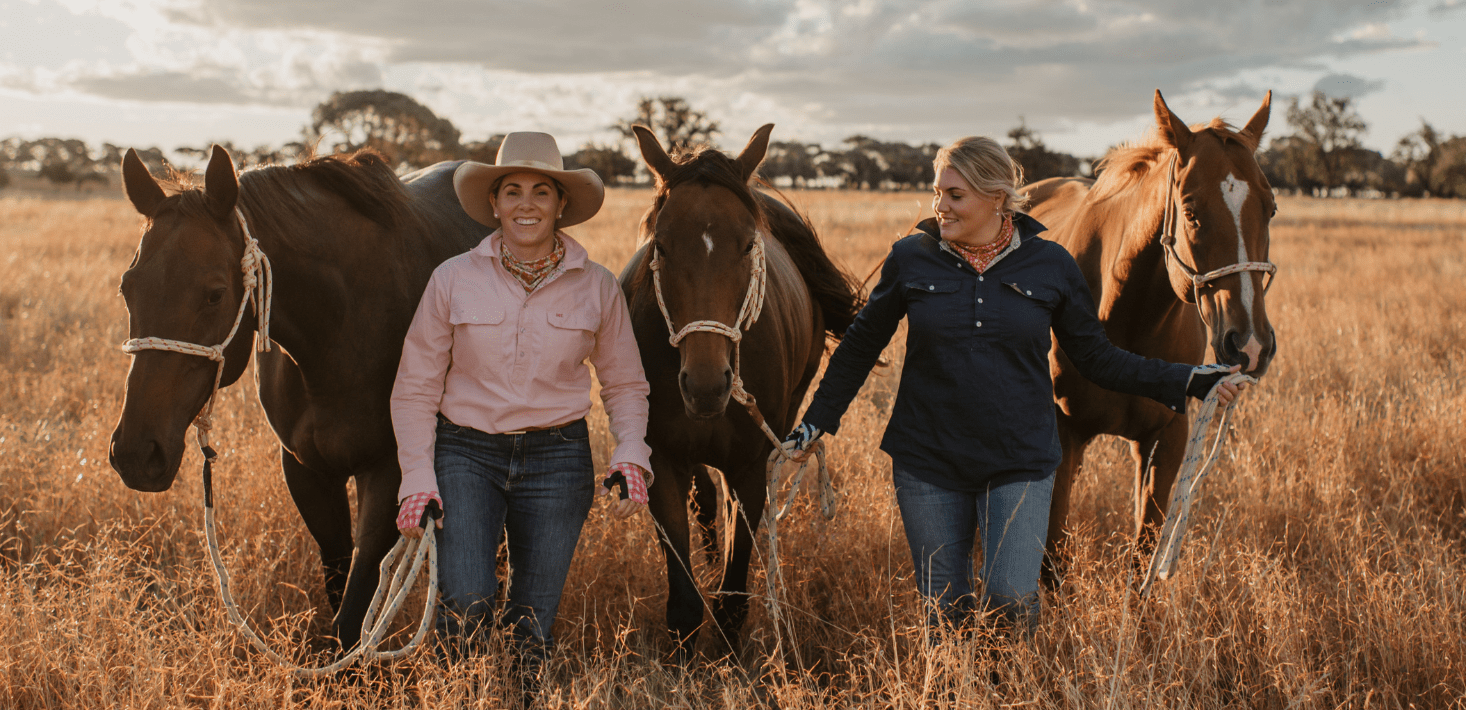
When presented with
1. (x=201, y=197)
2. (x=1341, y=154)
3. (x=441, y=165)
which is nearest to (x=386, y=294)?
(x=201, y=197)

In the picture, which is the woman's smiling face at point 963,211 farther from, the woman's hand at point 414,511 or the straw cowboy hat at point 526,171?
the woman's hand at point 414,511

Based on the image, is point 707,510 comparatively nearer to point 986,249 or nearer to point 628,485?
point 628,485

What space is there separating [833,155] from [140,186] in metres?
60.2

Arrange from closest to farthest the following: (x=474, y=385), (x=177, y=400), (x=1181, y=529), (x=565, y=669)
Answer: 1. (x=177, y=400)
2. (x=1181, y=529)
3. (x=474, y=385)
4. (x=565, y=669)

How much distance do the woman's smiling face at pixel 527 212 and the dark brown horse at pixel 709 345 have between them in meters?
0.37

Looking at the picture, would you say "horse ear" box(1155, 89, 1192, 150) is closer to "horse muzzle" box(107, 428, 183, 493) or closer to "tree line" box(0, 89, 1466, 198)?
"horse muzzle" box(107, 428, 183, 493)

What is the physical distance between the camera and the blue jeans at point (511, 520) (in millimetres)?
2793

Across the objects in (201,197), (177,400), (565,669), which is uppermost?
(201,197)

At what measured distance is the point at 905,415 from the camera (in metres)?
2.96

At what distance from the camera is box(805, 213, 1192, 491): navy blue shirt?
279 centimetres

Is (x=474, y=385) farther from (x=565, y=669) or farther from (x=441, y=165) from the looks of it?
(x=441, y=165)

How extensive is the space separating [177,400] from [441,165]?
2.25 metres

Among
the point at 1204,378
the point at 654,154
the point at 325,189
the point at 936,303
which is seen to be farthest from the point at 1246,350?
the point at 325,189

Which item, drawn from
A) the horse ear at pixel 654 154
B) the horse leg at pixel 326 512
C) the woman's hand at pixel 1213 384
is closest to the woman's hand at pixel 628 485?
the horse ear at pixel 654 154
